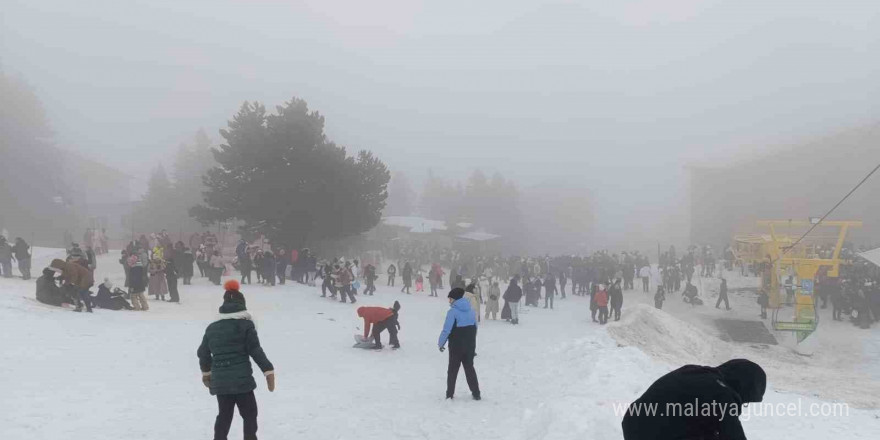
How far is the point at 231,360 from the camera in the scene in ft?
16.4

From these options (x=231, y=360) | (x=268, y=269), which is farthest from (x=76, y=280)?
(x=231, y=360)

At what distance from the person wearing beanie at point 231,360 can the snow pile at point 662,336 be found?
10.9 metres

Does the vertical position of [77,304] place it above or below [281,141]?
below

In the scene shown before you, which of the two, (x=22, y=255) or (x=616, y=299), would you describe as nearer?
(x=22, y=255)

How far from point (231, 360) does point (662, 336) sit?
14.4 m

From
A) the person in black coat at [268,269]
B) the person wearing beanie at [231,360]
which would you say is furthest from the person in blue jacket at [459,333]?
the person in black coat at [268,269]

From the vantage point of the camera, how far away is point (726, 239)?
44.9 m

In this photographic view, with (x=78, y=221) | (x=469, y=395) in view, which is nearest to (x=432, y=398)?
(x=469, y=395)

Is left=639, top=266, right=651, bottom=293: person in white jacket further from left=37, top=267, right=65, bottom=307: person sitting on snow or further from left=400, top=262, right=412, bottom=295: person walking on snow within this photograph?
left=37, top=267, right=65, bottom=307: person sitting on snow

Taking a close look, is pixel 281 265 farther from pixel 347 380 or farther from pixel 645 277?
pixel 645 277

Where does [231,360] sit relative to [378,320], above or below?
above

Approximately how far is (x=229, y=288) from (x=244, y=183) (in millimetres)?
24704

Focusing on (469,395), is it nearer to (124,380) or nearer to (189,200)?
(124,380)

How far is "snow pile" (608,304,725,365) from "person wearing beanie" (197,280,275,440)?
10.9 meters
